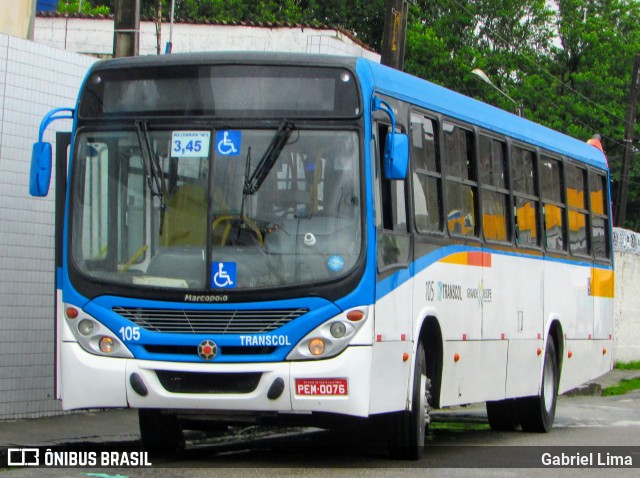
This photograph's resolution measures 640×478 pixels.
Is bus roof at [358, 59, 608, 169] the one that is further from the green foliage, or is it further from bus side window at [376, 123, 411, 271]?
the green foliage

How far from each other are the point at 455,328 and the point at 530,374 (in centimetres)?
275

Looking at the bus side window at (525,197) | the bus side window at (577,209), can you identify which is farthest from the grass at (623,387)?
the bus side window at (525,197)

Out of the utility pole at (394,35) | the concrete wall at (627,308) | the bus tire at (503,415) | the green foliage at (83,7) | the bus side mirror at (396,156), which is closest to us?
the bus side mirror at (396,156)

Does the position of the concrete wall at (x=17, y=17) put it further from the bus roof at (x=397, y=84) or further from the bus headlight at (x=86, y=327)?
the bus headlight at (x=86, y=327)

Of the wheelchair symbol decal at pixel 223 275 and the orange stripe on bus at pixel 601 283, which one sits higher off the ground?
the orange stripe on bus at pixel 601 283

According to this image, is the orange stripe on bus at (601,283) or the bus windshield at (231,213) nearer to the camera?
the bus windshield at (231,213)

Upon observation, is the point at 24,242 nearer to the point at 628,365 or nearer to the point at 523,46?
the point at 628,365

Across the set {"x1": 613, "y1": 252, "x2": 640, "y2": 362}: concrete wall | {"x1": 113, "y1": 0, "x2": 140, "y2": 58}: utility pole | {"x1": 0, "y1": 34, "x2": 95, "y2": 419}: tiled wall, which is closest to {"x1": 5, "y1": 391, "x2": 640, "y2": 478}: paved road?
{"x1": 0, "y1": 34, "x2": 95, "y2": 419}: tiled wall

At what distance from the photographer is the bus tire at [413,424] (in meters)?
10.8

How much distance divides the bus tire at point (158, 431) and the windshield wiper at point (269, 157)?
2433 mm

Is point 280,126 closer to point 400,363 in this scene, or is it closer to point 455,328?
point 400,363

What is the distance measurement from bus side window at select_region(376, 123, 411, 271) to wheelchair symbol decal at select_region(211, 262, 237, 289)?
3.62 ft

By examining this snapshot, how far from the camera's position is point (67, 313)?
10.1 metres

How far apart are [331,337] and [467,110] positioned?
382 centimetres
